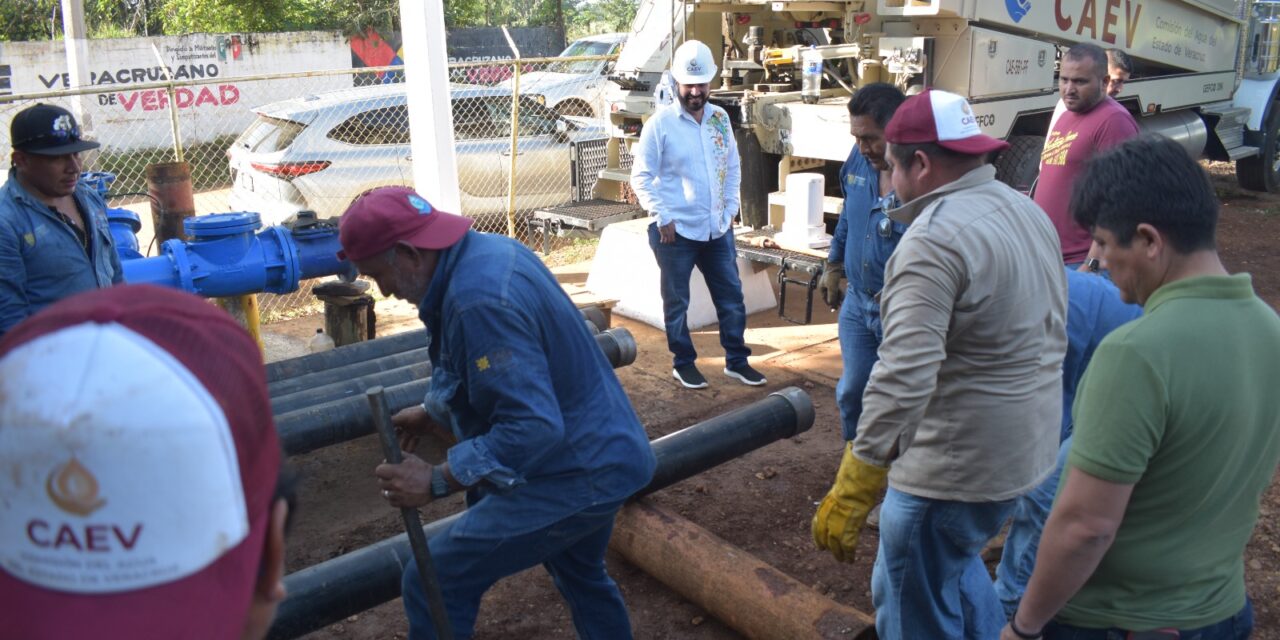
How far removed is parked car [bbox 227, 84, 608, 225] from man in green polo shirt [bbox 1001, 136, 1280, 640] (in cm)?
854

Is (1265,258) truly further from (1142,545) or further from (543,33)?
(543,33)

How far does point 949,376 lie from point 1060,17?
679 centimetres

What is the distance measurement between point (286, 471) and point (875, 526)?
3.77m

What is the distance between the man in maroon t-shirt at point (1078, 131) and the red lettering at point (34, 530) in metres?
4.52

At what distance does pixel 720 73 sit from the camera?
9.10 meters

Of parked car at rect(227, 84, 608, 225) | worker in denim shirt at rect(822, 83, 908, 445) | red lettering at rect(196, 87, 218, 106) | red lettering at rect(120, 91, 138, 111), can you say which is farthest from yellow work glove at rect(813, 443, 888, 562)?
red lettering at rect(196, 87, 218, 106)

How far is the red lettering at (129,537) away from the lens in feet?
2.71

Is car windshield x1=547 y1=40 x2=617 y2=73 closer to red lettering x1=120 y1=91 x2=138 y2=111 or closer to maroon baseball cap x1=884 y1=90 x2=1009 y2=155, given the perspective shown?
red lettering x1=120 y1=91 x2=138 y2=111

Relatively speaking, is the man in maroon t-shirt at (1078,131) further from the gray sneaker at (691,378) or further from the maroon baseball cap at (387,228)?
the maroon baseball cap at (387,228)

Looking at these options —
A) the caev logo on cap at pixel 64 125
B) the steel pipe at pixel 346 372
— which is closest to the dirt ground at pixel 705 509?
the steel pipe at pixel 346 372

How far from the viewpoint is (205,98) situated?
1842cm

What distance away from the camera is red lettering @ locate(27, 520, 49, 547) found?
32.6 inches

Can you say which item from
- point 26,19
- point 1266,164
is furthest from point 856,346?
point 26,19

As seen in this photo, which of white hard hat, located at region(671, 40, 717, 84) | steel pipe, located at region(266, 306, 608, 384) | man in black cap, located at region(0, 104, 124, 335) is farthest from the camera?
white hard hat, located at region(671, 40, 717, 84)
